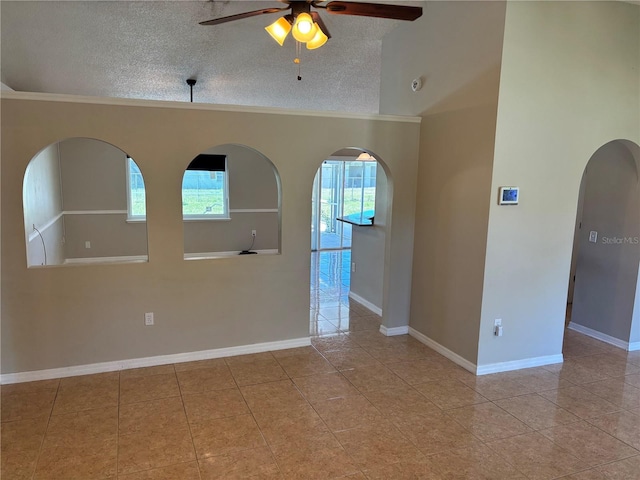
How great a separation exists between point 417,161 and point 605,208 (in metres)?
2.01

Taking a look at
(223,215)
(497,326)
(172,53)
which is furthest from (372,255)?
(223,215)

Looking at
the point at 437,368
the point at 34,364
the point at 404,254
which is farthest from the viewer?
the point at 404,254

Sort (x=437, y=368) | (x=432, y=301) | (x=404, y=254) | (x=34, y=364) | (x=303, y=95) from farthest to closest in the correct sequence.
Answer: (x=303, y=95), (x=404, y=254), (x=432, y=301), (x=437, y=368), (x=34, y=364)

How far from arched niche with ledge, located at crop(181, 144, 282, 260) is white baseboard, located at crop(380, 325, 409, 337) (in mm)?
3828

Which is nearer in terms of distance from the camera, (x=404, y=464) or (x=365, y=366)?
(x=404, y=464)

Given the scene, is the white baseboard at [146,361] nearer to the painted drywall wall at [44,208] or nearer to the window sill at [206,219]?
the painted drywall wall at [44,208]

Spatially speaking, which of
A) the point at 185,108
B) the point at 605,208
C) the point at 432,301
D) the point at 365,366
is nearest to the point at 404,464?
the point at 365,366

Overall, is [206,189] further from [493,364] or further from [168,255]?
[493,364]

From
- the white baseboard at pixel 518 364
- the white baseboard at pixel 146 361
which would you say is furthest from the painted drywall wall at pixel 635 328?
the white baseboard at pixel 146 361

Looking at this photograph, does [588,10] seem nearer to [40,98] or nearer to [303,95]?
[303,95]

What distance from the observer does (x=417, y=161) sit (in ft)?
14.2

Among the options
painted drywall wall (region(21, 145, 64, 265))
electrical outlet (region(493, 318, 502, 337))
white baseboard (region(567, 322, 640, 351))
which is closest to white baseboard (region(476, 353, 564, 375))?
electrical outlet (region(493, 318, 502, 337))

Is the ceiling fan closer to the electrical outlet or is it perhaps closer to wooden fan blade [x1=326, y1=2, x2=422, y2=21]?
wooden fan blade [x1=326, y1=2, x2=422, y2=21]

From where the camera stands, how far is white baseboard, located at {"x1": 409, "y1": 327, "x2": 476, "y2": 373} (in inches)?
146
